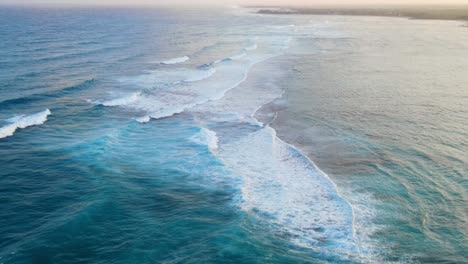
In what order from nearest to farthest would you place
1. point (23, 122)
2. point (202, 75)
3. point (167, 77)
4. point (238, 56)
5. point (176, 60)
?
point (23, 122)
point (167, 77)
point (202, 75)
point (176, 60)
point (238, 56)

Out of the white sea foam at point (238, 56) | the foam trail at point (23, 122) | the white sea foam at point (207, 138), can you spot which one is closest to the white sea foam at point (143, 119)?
the white sea foam at point (207, 138)

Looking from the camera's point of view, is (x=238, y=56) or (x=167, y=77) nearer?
Result: (x=167, y=77)

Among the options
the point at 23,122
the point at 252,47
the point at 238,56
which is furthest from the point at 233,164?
the point at 252,47

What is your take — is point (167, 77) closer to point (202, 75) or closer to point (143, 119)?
point (202, 75)

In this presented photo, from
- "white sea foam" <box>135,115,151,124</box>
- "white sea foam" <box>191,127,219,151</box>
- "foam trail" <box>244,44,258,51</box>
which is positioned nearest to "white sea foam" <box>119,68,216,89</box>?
"white sea foam" <box>135,115,151,124</box>

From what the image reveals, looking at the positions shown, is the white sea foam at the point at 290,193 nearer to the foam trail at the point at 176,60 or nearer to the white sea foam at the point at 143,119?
the white sea foam at the point at 143,119

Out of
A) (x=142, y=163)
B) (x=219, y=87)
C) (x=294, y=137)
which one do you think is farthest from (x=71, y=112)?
(x=294, y=137)

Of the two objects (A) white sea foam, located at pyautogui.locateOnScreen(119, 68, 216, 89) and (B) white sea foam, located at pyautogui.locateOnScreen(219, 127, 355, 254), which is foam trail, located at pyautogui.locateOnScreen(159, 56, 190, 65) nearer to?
(A) white sea foam, located at pyautogui.locateOnScreen(119, 68, 216, 89)
